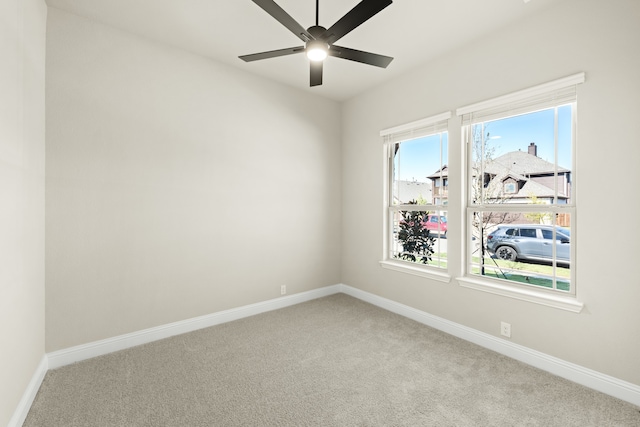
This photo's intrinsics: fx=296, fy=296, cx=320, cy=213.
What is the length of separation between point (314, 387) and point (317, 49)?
7.81 ft

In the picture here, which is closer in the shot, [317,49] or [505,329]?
[317,49]

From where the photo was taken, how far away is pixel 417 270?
11.1ft

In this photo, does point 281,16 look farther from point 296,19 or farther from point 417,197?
point 417,197

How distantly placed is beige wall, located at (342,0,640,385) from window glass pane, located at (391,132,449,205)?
243 millimetres

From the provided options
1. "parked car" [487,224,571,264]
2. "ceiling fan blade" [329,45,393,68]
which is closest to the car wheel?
"parked car" [487,224,571,264]

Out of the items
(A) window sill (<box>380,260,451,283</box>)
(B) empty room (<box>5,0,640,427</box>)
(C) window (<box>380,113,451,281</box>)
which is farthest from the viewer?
(C) window (<box>380,113,451,281</box>)

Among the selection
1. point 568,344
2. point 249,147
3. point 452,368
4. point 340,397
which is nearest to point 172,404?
point 340,397

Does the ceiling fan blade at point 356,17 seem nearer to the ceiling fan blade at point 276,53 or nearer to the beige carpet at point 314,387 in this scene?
the ceiling fan blade at point 276,53

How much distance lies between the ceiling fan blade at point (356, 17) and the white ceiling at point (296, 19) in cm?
59

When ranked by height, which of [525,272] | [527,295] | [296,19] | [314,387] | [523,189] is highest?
[296,19]

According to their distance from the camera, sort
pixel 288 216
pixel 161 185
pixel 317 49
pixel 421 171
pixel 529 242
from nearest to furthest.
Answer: pixel 317 49
pixel 529 242
pixel 161 185
pixel 421 171
pixel 288 216

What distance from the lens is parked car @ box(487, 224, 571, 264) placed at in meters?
2.42

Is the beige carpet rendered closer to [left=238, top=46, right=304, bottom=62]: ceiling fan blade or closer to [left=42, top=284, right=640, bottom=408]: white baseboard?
[left=42, top=284, right=640, bottom=408]: white baseboard

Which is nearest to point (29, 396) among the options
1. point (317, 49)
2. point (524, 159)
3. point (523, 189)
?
point (317, 49)
